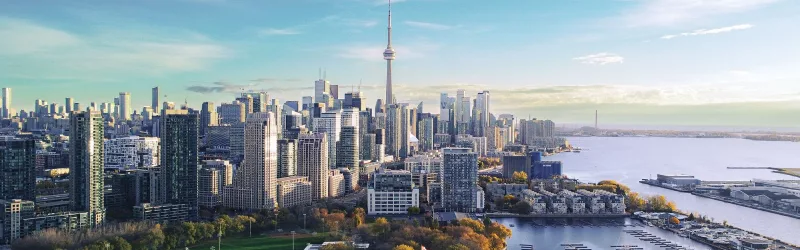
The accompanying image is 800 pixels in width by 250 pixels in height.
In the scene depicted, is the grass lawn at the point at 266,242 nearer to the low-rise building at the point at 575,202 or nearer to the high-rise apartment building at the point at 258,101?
the low-rise building at the point at 575,202

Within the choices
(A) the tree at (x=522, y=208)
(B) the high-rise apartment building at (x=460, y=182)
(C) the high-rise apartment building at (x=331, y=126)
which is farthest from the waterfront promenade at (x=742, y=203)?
(C) the high-rise apartment building at (x=331, y=126)

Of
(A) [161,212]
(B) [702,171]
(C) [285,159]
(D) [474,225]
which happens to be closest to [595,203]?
(D) [474,225]

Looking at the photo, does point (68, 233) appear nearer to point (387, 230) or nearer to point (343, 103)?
point (387, 230)

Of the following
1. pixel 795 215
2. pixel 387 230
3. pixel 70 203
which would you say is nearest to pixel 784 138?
pixel 795 215

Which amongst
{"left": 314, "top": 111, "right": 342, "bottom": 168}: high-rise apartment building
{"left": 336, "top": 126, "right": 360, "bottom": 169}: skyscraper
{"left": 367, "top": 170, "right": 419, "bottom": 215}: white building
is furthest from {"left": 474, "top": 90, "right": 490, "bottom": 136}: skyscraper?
{"left": 367, "top": 170, "right": 419, "bottom": 215}: white building

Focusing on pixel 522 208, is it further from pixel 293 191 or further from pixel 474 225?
pixel 293 191

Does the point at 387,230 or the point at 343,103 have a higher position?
the point at 343,103
